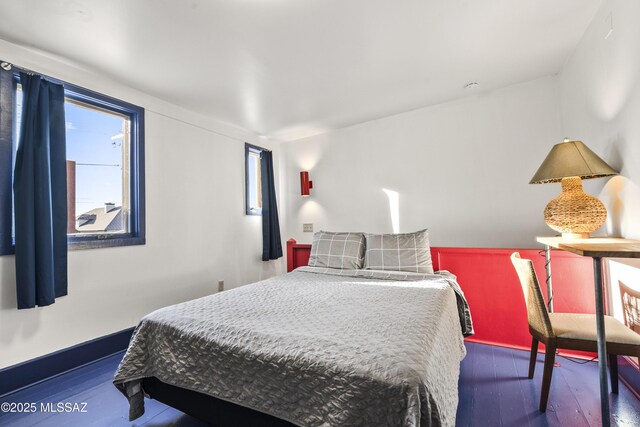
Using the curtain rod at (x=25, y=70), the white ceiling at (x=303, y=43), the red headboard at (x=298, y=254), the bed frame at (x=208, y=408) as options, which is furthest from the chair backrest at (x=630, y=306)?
the curtain rod at (x=25, y=70)

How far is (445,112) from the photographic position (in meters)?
2.97

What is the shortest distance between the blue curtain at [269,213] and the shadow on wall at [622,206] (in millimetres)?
3159

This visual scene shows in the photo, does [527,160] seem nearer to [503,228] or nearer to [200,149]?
[503,228]

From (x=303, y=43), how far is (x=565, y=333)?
2.33m

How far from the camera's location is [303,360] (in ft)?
3.42

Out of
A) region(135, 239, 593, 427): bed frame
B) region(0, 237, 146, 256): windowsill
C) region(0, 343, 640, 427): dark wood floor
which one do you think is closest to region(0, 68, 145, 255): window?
region(0, 237, 146, 256): windowsill

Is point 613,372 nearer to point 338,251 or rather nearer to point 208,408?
point 338,251

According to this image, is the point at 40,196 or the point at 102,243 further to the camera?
the point at 102,243

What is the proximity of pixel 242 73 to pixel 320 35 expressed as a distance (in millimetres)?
770

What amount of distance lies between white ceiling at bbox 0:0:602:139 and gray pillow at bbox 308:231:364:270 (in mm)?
1402

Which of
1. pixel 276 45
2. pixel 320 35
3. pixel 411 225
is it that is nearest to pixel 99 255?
pixel 276 45

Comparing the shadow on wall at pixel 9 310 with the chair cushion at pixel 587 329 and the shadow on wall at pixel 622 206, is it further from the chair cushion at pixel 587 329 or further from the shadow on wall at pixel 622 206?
the shadow on wall at pixel 622 206

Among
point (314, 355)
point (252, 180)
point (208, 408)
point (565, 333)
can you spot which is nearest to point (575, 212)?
point (565, 333)

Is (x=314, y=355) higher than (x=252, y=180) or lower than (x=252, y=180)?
lower
